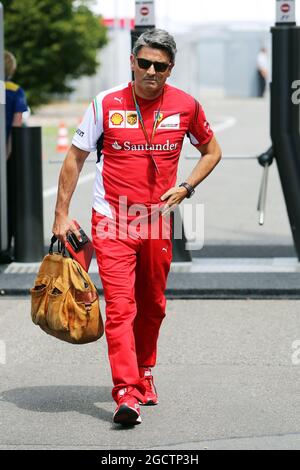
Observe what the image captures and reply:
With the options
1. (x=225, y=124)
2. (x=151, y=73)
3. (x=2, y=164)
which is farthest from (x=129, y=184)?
(x=225, y=124)

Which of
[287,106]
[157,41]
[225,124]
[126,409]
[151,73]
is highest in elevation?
[157,41]

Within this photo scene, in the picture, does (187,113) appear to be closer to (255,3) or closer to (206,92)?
(255,3)

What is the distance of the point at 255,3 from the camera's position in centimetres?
3706

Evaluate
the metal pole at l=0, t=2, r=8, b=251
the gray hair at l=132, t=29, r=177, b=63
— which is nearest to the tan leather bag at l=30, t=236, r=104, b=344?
the gray hair at l=132, t=29, r=177, b=63

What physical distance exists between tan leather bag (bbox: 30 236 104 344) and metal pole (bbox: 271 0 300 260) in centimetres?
433

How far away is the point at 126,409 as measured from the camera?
6.21 meters

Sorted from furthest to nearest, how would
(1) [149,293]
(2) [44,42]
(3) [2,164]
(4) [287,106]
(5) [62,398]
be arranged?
(2) [44,42], (3) [2,164], (4) [287,106], (5) [62,398], (1) [149,293]

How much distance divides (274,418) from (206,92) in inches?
1779

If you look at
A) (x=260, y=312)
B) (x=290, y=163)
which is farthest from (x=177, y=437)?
(x=290, y=163)

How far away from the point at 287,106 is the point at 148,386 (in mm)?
4313

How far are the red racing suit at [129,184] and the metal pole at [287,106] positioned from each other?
158 inches

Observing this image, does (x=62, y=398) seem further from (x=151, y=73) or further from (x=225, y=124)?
(x=225, y=124)

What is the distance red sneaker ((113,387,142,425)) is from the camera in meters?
6.21

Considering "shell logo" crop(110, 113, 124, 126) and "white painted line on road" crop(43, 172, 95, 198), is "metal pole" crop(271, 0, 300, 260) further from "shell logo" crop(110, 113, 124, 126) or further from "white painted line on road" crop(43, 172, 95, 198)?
"white painted line on road" crop(43, 172, 95, 198)
